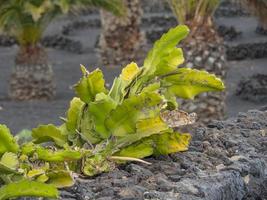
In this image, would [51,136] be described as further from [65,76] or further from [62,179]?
[65,76]

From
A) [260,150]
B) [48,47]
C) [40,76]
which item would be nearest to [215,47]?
[40,76]

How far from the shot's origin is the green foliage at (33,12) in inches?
484

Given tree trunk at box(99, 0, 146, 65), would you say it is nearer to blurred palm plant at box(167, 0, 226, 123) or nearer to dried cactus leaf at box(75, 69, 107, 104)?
blurred palm plant at box(167, 0, 226, 123)

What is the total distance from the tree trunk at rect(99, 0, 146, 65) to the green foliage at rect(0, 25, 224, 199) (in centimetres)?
1259

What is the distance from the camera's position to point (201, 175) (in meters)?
3.18

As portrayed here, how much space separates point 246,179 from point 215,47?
6250 mm

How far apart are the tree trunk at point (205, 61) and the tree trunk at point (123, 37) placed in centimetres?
678

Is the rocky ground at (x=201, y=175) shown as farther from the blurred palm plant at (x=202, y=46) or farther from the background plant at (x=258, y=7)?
the background plant at (x=258, y=7)

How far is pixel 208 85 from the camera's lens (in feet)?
12.0

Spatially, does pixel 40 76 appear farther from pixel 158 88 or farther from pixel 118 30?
pixel 158 88

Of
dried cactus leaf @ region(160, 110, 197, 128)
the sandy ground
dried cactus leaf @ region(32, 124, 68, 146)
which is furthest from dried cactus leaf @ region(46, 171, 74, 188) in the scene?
the sandy ground

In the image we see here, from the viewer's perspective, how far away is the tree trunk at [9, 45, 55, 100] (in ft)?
44.4

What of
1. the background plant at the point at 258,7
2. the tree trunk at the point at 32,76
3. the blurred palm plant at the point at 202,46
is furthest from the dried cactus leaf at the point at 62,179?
the tree trunk at the point at 32,76

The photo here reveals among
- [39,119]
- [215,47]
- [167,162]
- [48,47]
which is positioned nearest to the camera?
[167,162]
